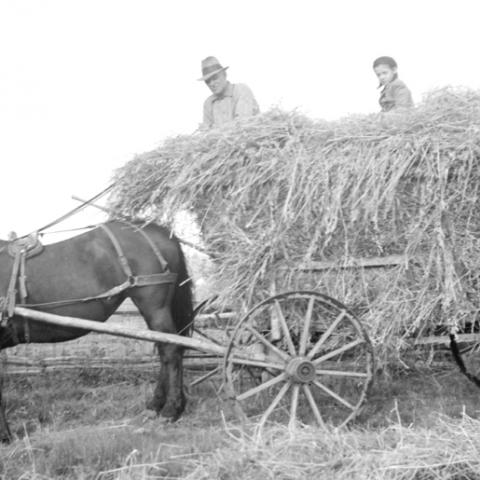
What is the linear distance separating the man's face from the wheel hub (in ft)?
10.9

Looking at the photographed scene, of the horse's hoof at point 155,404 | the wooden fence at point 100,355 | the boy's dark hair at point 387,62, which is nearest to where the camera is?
the horse's hoof at point 155,404

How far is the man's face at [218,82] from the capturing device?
7.07 m

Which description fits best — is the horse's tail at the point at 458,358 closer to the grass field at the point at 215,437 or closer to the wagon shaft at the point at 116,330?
the grass field at the point at 215,437

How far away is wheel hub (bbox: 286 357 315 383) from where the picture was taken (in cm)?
497

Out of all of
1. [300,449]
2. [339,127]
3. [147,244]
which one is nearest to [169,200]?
[147,244]

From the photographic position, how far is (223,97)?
7.14 meters

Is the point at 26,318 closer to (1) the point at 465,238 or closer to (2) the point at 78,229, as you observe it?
(2) the point at 78,229

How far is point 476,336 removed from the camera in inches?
205

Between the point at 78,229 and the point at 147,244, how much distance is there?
2.29ft

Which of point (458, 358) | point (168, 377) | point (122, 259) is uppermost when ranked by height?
point (122, 259)

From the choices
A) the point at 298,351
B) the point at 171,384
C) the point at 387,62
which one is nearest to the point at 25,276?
the point at 171,384

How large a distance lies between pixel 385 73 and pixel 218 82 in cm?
174

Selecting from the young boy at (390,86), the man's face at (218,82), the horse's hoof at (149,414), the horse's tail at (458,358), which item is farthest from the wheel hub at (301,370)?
the man's face at (218,82)

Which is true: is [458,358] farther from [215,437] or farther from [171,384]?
[171,384]
